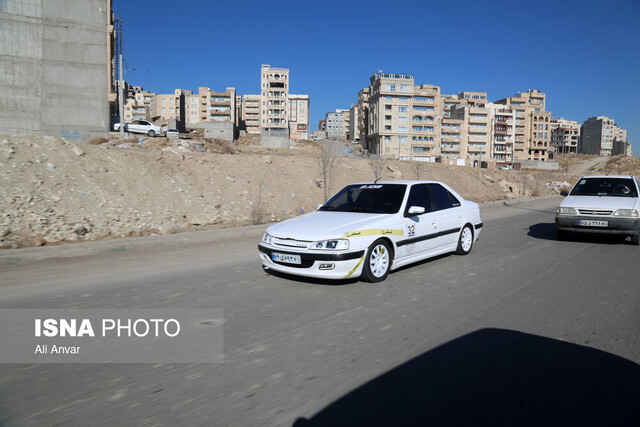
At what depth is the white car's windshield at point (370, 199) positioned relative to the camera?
21.9 feet

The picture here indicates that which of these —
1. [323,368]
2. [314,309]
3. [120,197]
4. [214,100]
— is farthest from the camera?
[214,100]

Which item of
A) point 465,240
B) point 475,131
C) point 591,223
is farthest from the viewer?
point 475,131

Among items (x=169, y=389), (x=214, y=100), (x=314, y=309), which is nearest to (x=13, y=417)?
(x=169, y=389)

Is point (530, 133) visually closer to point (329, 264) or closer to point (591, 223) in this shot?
point (591, 223)

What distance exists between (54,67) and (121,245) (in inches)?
1353

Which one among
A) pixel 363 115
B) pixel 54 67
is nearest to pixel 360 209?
pixel 54 67

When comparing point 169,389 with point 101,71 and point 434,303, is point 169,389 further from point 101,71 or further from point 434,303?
point 101,71

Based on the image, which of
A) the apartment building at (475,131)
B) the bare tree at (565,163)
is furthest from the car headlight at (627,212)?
the apartment building at (475,131)

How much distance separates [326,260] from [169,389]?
2826mm

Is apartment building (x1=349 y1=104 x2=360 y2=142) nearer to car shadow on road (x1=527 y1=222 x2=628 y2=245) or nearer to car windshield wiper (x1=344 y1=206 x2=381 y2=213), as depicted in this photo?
car shadow on road (x1=527 y1=222 x2=628 y2=245)

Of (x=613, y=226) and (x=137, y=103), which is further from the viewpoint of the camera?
(x=137, y=103)

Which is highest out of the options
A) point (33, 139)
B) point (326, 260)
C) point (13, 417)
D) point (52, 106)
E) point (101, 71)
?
point (101, 71)

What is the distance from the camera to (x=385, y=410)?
2.76 metres

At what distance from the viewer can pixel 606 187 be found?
34.0 feet
